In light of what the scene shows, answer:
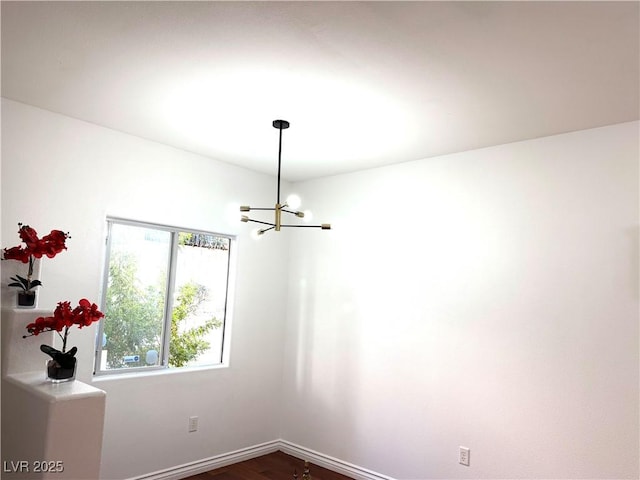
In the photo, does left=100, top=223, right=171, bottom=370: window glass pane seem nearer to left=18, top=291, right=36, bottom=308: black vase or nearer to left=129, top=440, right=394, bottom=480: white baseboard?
left=129, top=440, right=394, bottom=480: white baseboard

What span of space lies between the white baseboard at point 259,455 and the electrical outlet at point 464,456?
0.70 meters

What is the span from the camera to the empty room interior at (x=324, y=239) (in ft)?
7.59

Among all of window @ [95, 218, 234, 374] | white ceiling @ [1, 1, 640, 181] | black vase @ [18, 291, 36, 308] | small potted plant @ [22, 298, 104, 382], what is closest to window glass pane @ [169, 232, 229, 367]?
window @ [95, 218, 234, 374]

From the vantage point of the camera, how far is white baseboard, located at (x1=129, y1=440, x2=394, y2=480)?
4027 millimetres

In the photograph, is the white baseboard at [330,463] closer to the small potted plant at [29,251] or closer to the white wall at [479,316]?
the white wall at [479,316]

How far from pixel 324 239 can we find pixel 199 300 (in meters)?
1.36

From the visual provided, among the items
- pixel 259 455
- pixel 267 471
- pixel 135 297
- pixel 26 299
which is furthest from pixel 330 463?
pixel 26 299

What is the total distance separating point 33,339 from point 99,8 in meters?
1.69

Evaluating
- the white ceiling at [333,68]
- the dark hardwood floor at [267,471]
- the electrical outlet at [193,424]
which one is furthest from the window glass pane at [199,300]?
the white ceiling at [333,68]

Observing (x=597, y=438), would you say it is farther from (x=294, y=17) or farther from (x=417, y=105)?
(x=294, y=17)

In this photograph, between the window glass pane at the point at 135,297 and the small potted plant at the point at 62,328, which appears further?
the window glass pane at the point at 135,297

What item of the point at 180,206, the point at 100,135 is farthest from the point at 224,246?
the point at 100,135

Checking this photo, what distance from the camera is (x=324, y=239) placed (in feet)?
16.0

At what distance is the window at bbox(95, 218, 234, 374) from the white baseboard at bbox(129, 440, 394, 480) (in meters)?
0.84
